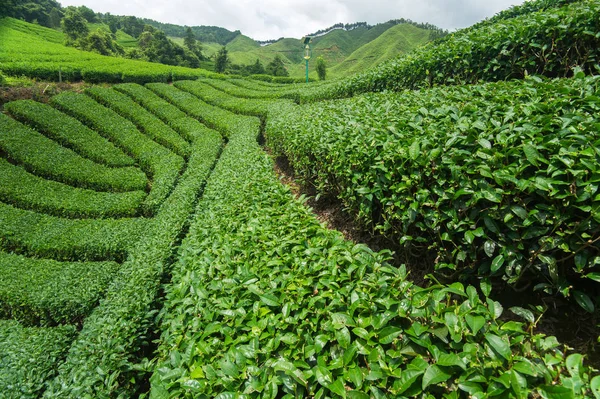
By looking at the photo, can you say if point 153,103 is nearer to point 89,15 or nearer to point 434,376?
point 434,376

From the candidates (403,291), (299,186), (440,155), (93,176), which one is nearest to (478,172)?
(440,155)

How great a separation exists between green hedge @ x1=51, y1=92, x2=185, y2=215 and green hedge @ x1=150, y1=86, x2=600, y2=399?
6.50 m

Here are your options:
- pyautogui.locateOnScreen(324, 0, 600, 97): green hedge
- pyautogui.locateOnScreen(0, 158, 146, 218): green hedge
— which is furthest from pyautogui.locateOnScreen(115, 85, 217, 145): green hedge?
pyautogui.locateOnScreen(324, 0, 600, 97): green hedge

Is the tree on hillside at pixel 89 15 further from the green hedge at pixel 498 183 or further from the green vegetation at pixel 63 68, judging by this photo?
the green hedge at pixel 498 183

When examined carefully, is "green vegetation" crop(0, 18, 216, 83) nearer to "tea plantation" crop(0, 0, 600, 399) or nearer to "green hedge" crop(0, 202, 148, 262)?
"green hedge" crop(0, 202, 148, 262)

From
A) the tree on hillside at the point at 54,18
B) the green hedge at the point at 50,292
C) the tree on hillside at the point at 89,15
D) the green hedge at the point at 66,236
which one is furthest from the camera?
the tree on hillside at the point at 89,15

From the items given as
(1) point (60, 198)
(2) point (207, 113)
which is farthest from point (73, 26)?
(1) point (60, 198)

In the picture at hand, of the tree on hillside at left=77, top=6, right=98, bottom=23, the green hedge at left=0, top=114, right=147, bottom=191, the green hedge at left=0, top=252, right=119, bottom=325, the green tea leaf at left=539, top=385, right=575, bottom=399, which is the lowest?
the green hedge at left=0, top=252, right=119, bottom=325

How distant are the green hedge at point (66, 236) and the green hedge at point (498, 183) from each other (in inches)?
233

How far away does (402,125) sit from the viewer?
144 inches

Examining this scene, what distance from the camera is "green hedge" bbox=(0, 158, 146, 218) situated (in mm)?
8141

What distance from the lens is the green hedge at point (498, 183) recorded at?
2.01m

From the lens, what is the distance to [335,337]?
6.25ft

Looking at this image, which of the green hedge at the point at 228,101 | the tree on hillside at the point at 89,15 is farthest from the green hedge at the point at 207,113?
the tree on hillside at the point at 89,15
